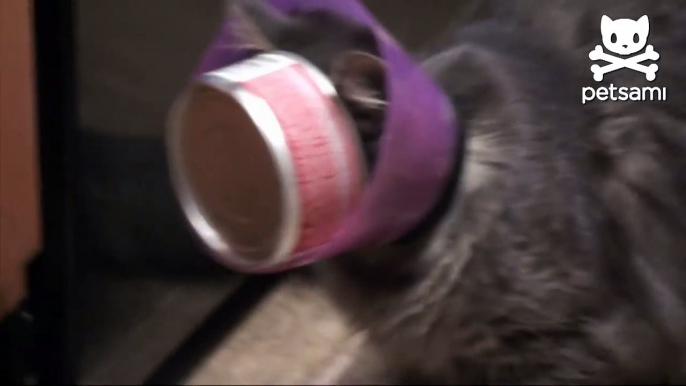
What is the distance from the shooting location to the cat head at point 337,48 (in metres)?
0.49

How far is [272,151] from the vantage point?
0.48 meters

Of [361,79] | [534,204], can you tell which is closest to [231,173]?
[361,79]

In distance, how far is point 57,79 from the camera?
0.61 m

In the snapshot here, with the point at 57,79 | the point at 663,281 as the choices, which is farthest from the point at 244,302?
the point at 663,281

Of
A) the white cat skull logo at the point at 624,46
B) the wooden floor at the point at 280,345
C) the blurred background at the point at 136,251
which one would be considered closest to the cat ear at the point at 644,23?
the white cat skull logo at the point at 624,46

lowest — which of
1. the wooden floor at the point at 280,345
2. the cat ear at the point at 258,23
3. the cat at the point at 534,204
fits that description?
the wooden floor at the point at 280,345

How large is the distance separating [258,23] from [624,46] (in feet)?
0.82

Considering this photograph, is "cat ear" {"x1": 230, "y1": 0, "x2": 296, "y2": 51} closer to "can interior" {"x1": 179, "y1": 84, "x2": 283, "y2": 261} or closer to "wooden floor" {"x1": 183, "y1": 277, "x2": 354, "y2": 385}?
"can interior" {"x1": 179, "y1": 84, "x2": 283, "y2": 261}

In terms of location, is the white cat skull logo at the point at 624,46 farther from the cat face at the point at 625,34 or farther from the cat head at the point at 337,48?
the cat head at the point at 337,48

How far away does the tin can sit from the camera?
0.48 m

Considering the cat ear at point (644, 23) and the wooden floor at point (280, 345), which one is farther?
the wooden floor at point (280, 345)

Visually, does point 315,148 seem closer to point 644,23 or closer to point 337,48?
point 337,48

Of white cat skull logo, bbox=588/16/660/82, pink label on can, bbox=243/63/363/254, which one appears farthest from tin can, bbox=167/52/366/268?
white cat skull logo, bbox=588/16/660/82

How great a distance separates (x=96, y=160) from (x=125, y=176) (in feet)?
0.09
